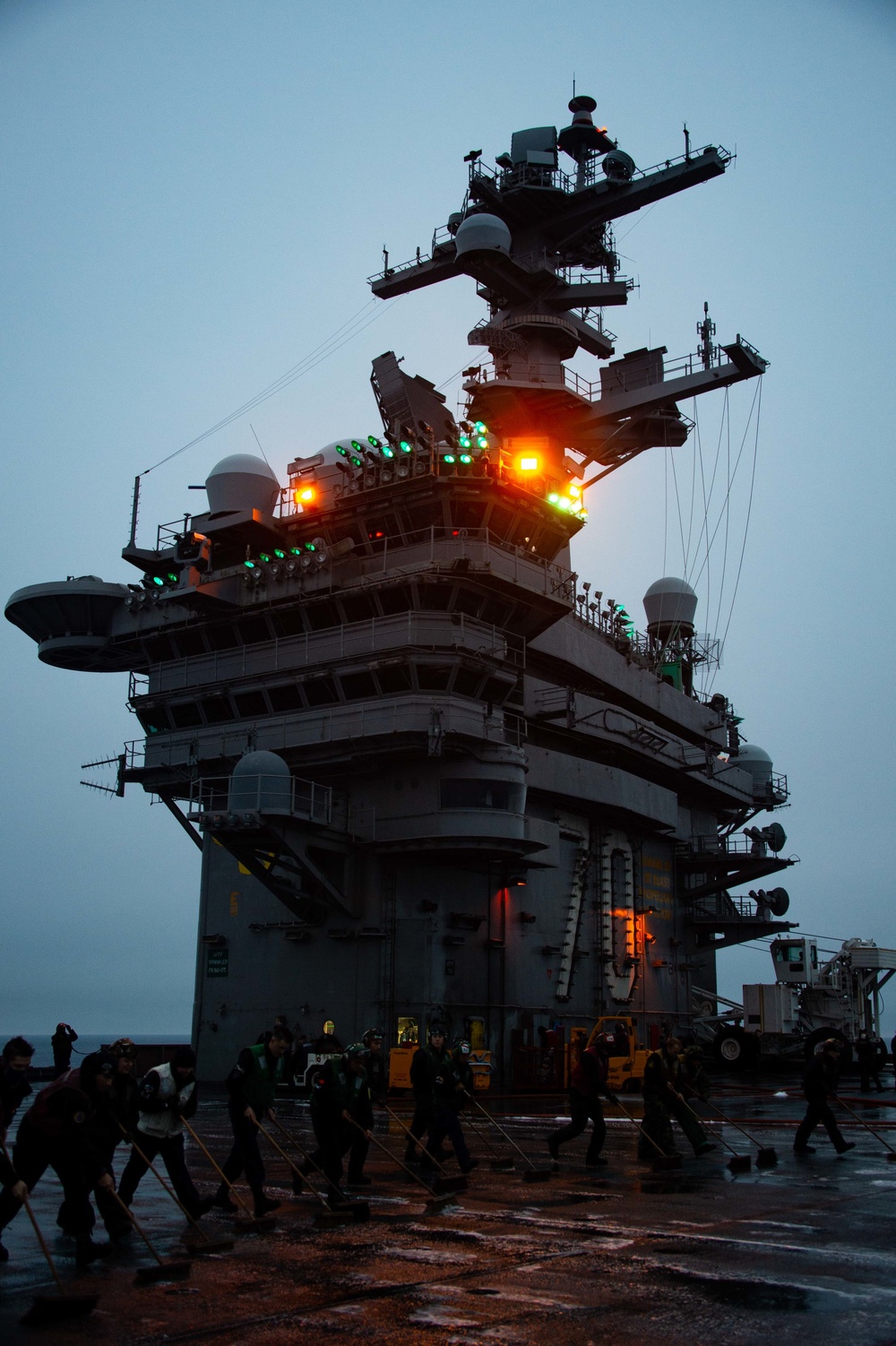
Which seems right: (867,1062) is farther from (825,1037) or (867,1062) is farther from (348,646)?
(348,646)

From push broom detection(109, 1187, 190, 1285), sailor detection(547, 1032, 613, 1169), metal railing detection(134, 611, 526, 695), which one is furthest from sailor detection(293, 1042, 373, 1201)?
metal railing detection(134, 611, 526, 695)

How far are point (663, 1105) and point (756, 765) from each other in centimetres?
4638

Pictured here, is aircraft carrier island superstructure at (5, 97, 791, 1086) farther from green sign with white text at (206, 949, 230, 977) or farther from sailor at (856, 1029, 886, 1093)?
sailor at (856, 1029, 886, 1093)

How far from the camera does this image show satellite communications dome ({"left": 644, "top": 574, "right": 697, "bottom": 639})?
59281 millimetres

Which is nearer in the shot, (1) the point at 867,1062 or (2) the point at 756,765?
(1) the point at 867,1062

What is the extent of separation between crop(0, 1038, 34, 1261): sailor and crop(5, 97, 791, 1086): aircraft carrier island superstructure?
21508mm

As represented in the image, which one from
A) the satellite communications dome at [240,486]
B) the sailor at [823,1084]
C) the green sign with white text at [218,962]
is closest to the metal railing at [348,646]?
the satellite communications dome at [240,486]

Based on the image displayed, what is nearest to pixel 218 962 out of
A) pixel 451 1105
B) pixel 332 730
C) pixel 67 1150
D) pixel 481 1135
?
pixel 332 730

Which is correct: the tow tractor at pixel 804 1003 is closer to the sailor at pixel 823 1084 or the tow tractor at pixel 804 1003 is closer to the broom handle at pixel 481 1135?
the broom handle at pixel 481 1135

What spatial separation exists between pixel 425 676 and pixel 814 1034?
20.3 metres

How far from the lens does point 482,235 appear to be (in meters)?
43.0

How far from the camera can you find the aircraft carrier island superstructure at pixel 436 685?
35.6 m

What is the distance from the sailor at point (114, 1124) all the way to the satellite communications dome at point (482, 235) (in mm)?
36482

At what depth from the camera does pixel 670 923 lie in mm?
50219
